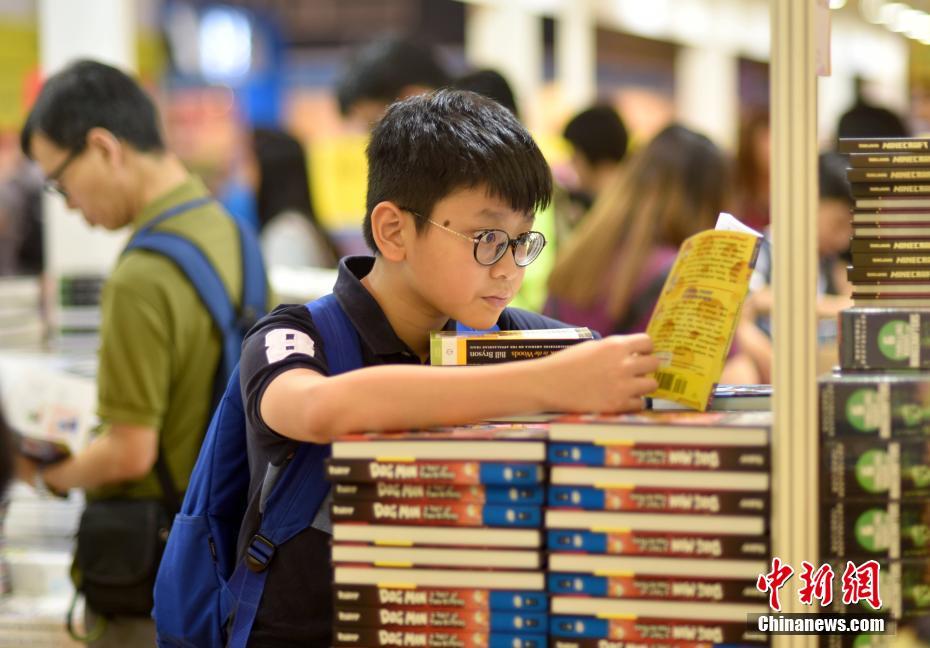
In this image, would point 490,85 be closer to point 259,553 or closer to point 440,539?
point 259,553

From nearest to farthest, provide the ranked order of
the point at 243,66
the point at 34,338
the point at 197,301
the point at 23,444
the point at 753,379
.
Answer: the point at 197,301, the point at 23,444, the point at 753,379, the point at 34,338, the point at 243,66

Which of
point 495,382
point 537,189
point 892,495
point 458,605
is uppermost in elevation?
point 537,189

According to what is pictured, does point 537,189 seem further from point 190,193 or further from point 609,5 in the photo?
point 609,5

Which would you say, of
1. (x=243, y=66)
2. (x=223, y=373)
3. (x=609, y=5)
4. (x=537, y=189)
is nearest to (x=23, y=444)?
(x=223, y=373)

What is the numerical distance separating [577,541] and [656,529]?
92mm

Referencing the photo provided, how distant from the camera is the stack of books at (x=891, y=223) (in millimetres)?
1783

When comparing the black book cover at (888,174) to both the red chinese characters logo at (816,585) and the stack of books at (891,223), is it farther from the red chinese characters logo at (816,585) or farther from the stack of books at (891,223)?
the red chinese characters logo at (816,585)

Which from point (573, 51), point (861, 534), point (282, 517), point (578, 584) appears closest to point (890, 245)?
point (861, 534)

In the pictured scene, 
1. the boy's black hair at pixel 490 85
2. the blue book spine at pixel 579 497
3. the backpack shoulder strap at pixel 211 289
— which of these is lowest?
the blue book spine at pixel 579 497

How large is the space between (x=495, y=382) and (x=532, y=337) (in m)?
0.23

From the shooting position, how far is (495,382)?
1.53 meters

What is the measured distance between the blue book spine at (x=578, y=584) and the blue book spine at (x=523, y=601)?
0.05ft

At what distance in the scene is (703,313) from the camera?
1.60 metres

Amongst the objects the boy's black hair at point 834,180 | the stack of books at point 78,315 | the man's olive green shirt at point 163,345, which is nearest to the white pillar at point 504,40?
the boy's black hair at point 834,180
